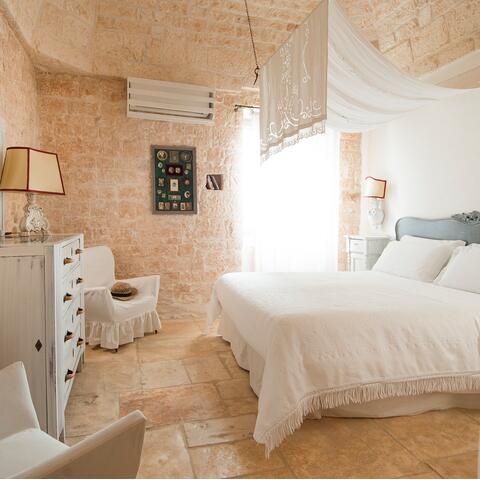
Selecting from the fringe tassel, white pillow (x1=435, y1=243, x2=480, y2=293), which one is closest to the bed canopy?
white pillow (x1=435, y1=243, x2=480, y2=293)

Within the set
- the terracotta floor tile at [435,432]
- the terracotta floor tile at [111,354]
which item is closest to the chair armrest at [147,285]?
the terracotta floor tile at [111,354]

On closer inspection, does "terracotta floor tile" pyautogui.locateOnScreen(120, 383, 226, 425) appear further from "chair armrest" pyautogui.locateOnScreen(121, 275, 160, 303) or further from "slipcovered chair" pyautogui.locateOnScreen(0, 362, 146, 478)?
"chair armrest" pyautogui.locateOnScreen(121, 275, 160, 303)

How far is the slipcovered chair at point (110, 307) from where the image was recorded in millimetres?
3449

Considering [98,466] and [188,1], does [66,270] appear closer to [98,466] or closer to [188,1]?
[98,466]

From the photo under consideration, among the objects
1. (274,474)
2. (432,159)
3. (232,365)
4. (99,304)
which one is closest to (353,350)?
(274,474)

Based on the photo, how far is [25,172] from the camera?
2.51 meters

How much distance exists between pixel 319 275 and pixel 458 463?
6.42 feet

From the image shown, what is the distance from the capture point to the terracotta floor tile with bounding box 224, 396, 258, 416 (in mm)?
2471

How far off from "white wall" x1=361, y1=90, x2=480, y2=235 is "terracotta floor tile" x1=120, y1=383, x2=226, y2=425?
118 inches

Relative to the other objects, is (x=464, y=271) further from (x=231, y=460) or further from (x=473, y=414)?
(x=231, y=460)

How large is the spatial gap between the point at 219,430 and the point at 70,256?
1.40 m

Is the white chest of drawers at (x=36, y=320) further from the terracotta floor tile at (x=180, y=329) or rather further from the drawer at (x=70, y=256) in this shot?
the terracotta floor tile at (x=180, y=329)

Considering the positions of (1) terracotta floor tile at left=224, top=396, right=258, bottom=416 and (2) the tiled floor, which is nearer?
(2) the tiled floor

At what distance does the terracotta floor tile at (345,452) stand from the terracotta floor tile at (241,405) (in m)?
0.38
